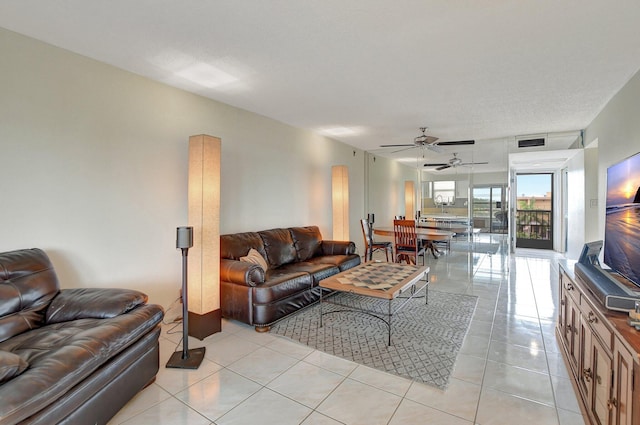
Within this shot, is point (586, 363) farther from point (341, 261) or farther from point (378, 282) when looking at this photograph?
point (341, 261)

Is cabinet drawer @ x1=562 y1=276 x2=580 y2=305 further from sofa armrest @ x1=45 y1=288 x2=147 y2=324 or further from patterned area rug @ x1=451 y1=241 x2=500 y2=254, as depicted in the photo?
patterned area rug @ x1=451 y1=241 x2=500 y2=254

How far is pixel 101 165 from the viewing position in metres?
2.88

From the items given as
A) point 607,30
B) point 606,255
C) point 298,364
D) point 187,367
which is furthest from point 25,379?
point 607,30

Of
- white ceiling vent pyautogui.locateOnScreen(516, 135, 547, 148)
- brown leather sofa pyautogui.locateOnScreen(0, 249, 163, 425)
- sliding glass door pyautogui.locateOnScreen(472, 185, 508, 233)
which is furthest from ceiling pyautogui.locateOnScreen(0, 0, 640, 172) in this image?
sliding glass door pyautogui.locateOnScreen(472, 185, 508, 233)

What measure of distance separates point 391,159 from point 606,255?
6555mm

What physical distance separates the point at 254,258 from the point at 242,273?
501 millimetres

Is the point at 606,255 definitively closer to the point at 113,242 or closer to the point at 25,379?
the point at 25,379

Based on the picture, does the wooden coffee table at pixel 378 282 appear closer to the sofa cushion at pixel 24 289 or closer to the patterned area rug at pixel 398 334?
the patterned area rug at pixel 398 334

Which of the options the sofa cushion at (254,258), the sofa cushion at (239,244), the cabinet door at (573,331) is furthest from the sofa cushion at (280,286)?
the cabinet door at (573,331)

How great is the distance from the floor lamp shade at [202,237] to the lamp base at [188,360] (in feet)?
1.08

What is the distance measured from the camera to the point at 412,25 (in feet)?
7.31

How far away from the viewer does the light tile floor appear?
1859mm

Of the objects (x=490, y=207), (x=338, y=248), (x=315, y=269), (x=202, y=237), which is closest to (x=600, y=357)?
(x=315, y=269)

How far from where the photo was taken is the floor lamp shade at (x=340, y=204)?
5.73 metres
